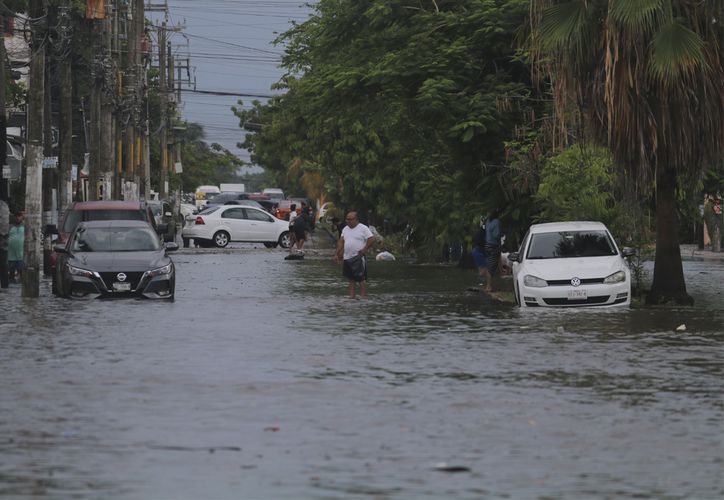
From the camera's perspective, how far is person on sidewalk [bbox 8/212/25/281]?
114ft

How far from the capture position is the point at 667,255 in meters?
27.8

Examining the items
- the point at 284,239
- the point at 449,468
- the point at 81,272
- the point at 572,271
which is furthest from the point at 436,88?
the point at 284,239

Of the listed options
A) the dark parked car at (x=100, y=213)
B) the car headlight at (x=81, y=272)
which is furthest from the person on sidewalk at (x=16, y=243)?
the car headlight at (x=81, y=272)

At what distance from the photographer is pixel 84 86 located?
77.8 metres

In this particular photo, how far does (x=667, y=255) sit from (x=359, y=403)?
49.4 ft

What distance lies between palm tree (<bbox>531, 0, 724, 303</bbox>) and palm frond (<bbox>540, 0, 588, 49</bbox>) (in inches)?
0.7

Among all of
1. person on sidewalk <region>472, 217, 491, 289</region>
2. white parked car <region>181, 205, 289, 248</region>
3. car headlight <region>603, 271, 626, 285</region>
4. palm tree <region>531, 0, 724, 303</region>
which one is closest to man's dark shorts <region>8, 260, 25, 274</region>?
person on sidewalk <region>472, 217, 491, 289</region>

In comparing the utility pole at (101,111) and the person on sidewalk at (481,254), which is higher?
the utility pole at (101,111)

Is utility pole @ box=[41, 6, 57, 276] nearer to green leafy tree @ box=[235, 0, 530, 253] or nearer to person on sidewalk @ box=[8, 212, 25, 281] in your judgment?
person on sidewalk @ box=[8, 212, 25, 281]

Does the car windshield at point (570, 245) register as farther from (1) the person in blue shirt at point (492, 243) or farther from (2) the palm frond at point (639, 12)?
(1) the person in blue shirt at point (492, 243)

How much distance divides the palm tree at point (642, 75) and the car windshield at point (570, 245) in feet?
3.95

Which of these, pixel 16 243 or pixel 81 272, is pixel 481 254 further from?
pixel 16 243

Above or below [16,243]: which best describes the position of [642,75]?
above

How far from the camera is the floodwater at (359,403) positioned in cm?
991
